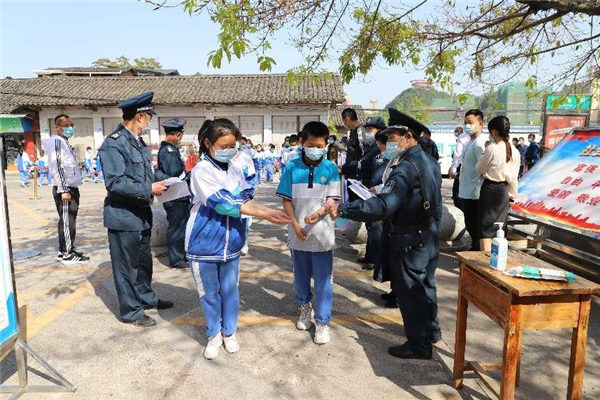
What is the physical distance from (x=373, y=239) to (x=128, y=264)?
118 inches

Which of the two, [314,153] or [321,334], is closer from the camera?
[314,153]

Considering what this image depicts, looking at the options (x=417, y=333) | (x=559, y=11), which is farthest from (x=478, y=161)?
(x=417, y=333)

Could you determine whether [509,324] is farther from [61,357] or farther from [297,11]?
[297,11]

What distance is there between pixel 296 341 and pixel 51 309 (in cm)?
263

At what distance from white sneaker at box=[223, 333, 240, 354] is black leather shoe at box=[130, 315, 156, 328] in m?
0.87

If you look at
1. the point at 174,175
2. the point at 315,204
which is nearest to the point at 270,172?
the point at 174,175

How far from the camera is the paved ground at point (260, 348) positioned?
296 cm

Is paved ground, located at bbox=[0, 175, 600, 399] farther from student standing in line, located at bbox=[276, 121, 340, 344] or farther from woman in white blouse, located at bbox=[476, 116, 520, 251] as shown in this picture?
woman in white blouse, located at bbox=[476, 116, 520, 251]

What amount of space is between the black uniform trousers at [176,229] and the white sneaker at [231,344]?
2445mm

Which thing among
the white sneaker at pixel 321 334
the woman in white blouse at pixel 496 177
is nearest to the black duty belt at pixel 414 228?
the white sneaker at pixel 321 334

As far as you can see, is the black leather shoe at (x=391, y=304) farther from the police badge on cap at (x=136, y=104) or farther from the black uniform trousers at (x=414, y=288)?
the police badge on cap at (x=136, y=104)

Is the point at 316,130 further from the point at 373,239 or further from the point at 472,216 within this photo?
the point at 472,216

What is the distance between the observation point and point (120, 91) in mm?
25016

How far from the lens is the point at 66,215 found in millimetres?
5504
